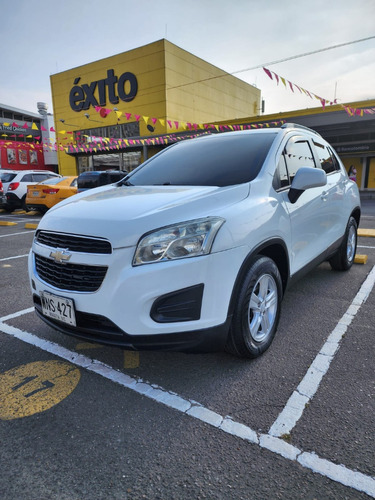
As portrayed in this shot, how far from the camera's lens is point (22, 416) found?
6.52 ft

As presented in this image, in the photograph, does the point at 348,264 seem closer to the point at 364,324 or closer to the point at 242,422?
the point at 364,324

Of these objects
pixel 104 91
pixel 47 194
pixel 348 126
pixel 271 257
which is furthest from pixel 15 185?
pixel 348 126

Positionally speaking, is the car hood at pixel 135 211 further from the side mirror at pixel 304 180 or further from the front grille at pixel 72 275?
the side mirror at pixel 304 180

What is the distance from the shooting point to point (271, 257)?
270 centimetres

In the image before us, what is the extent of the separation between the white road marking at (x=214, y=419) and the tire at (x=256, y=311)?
0.50 meters

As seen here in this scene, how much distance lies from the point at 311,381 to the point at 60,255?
1.84 meters

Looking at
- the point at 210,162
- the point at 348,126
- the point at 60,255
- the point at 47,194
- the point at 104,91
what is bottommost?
the point at 60,255

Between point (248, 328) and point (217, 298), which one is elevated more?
point (217, 298)

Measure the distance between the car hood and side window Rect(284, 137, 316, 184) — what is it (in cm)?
84

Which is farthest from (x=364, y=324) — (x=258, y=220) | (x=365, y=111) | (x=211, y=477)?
(x=365, y=111)

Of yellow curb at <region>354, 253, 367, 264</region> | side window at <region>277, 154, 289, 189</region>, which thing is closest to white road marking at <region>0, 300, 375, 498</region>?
side window at <region>277, 154, 289, 189</region>

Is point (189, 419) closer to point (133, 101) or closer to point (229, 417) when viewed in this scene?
point (229, 417)

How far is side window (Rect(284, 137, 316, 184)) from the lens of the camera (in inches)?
119

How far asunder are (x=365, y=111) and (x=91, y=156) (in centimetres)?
1839
